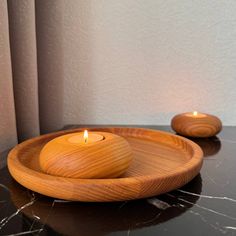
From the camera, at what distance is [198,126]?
0.68 meters

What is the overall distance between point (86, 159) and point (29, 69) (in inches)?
12.3

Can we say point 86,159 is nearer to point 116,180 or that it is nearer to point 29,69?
point 116,180

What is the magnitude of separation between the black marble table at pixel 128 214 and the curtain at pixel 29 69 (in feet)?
0.56

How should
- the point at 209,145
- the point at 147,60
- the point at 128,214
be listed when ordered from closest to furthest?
1. the point at 128,214
2. the point at 209,145
3. the point at 147,60

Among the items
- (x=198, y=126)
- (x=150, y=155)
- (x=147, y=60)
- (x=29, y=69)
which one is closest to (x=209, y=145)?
(x=198, y=126)

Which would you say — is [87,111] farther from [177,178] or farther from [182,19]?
[177,178]

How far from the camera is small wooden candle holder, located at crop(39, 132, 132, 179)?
15.2 inches

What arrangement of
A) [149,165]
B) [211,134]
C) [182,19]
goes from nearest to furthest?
[149,165] → [211,134] → [182,19]

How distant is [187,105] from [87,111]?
31 cm

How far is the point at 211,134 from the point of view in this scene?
2.31 feet

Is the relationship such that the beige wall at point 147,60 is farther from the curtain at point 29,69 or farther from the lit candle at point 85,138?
the lit candle at point 85,138

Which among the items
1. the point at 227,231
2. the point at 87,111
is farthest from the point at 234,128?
the point at 227,231

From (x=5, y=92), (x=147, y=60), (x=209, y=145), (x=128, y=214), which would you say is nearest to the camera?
(x=128, y=214)

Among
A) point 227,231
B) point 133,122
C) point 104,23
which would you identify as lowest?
point 133,122
